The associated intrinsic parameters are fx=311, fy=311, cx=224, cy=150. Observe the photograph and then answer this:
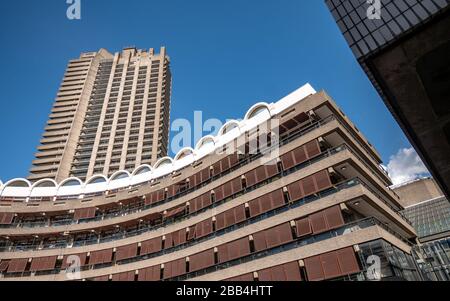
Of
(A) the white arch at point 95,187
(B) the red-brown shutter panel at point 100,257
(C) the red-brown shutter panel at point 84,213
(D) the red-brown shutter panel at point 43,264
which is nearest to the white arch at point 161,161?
(A) the white arch at point 95,187

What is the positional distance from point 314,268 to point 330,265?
3.69 ft

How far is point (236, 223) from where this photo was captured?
84.0 feet

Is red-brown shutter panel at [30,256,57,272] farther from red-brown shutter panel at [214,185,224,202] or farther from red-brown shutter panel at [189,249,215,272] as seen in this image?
red-brown shutter panel at [214,185,224,202]

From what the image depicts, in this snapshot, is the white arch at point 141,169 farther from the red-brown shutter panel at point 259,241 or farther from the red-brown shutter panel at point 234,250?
the red-brown shutter panel at point 259,241

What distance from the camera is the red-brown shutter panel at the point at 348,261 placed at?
17.8 m

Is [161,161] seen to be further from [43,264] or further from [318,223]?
[318,223]

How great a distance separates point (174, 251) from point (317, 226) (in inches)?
562

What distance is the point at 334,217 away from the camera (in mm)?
20047

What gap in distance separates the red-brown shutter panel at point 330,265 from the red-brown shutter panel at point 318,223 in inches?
63.9

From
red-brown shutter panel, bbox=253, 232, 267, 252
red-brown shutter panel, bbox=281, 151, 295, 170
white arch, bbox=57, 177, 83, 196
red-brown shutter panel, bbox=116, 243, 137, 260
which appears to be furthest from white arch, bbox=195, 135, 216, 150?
white arch, bbox=57, 177, 83, 196

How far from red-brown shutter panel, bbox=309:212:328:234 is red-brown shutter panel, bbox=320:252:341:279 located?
A: 162 cm

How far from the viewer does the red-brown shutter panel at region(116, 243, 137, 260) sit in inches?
1251

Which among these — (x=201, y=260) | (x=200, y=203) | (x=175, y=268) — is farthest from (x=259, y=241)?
(x=175, y=268)
